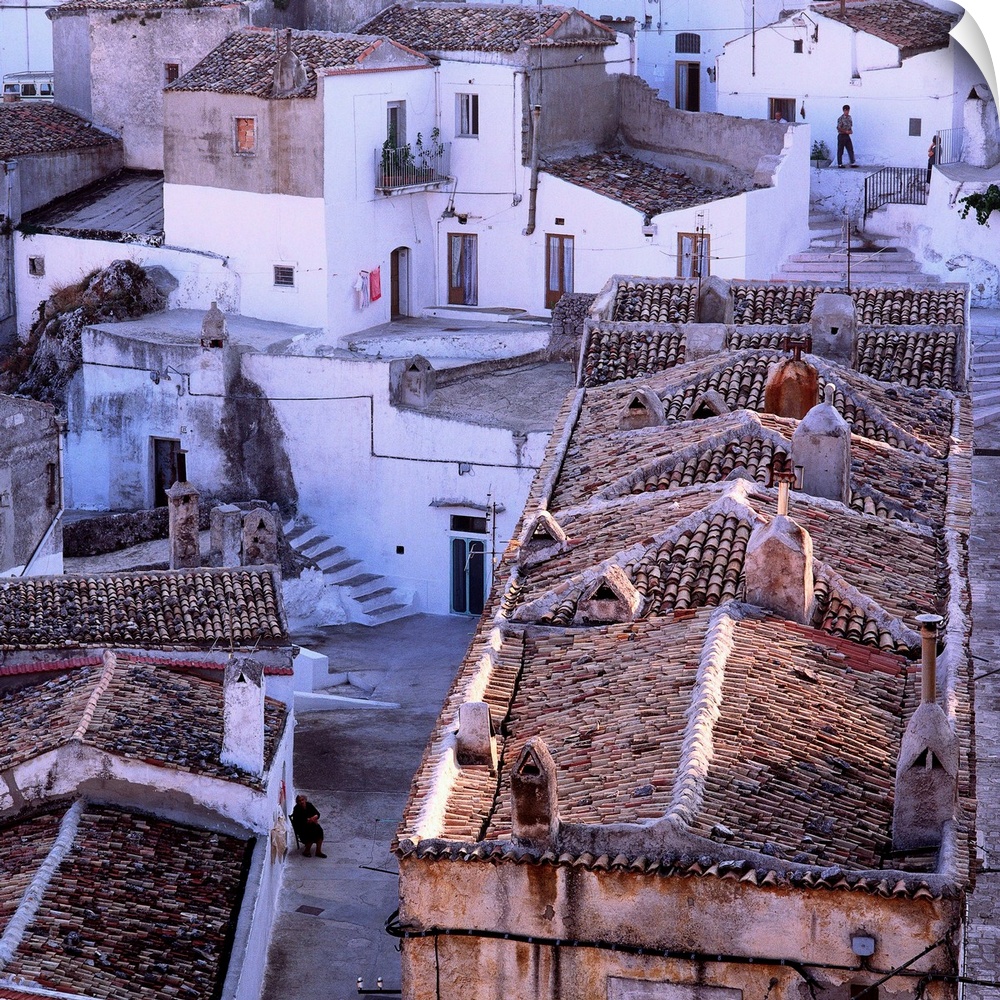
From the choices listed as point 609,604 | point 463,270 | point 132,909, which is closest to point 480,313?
point 463,270

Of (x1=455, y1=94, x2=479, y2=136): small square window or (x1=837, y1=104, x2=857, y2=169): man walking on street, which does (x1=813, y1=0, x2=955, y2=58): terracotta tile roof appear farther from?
(x1=455, y1=94, x2=479, y2=136): small square window

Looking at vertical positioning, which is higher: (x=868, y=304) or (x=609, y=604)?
(x=868, y=304)

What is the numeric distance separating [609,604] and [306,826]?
6.43 meters

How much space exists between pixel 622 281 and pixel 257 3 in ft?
53.0

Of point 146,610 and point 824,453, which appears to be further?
point 146,610

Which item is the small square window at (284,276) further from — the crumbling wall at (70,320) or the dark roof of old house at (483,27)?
the dark roof of old house at (483,27)

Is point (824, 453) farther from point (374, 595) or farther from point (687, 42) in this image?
point (687, 42)

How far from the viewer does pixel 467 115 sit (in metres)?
42.2

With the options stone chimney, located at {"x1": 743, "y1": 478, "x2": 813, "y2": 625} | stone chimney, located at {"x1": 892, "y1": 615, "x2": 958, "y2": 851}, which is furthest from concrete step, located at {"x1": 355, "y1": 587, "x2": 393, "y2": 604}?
stone chimney, located at {"x1": 892, "y1": 615, "x2": 958, "y2": 851}

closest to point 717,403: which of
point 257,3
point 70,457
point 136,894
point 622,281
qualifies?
point 622,281

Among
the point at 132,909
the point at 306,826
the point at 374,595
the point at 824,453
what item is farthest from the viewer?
the point at 374,595

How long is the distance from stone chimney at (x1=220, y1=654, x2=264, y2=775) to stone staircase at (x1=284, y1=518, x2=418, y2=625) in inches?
564

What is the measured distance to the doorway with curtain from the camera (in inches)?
1682

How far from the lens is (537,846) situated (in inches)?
582
